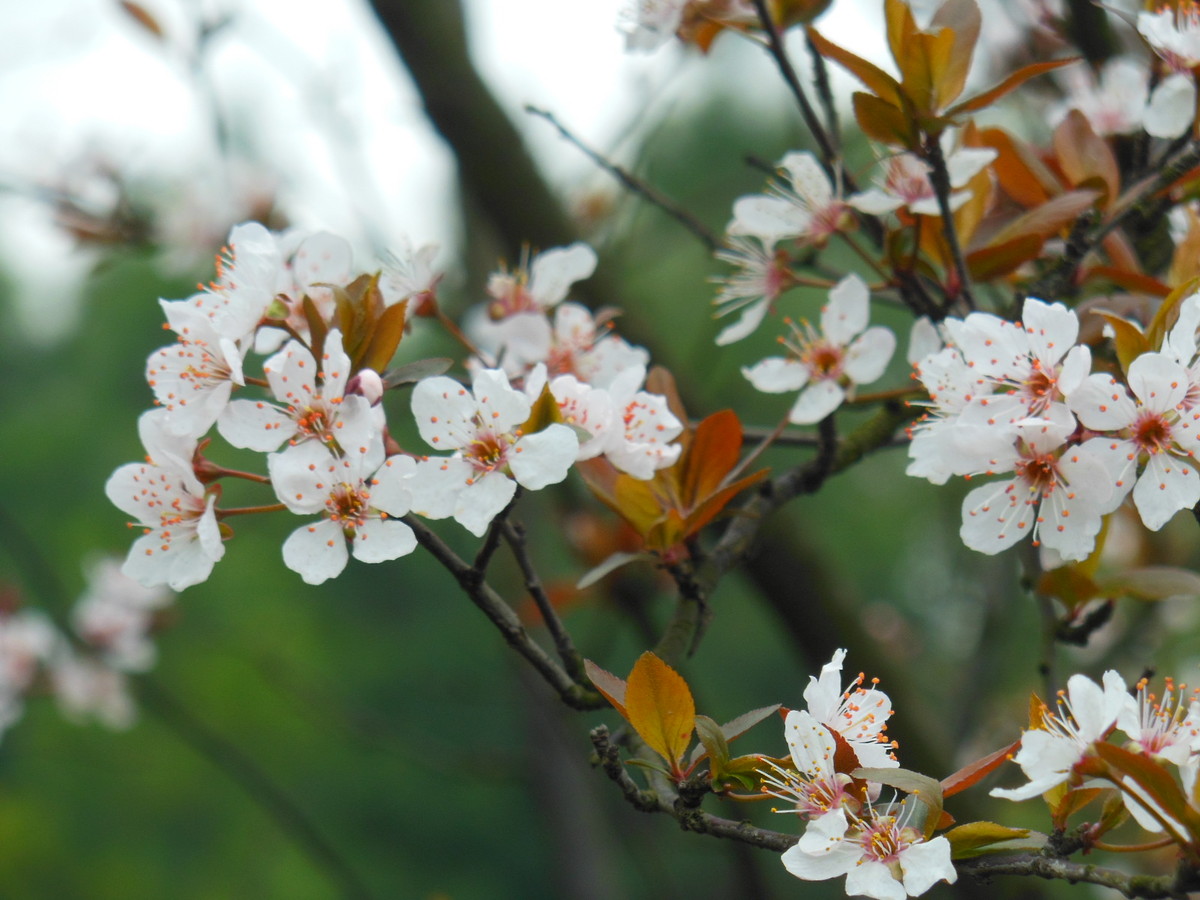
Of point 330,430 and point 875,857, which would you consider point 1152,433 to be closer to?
point 875,857

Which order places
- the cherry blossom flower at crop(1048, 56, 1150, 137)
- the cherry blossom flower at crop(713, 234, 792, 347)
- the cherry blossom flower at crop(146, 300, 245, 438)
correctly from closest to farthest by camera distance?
the cherry blossom flower at crop(146, 300, 245, 438) → the cherry blossom flower at crop(713, 234, 792, 347) → the cherry blossom flower at crop(1048, 56, 1150, 137)

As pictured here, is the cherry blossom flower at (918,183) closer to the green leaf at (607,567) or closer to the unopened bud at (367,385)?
the green leaf at (607,567)

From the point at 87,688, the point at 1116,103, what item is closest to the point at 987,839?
the point at 1116,103

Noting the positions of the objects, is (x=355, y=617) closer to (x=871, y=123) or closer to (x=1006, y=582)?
(x=1006, y=582)

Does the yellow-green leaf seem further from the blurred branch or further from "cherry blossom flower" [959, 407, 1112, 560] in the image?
the blurred branch

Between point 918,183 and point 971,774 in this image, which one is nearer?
point 971,774

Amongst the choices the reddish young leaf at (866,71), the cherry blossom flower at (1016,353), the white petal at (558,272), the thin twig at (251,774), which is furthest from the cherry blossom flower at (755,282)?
the thin twig at (251,774)

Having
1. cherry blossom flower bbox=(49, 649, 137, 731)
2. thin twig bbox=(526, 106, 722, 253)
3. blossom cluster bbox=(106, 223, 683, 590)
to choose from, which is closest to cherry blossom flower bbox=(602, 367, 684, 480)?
blossom cluster bbox=(106, 223, 683, 590)
